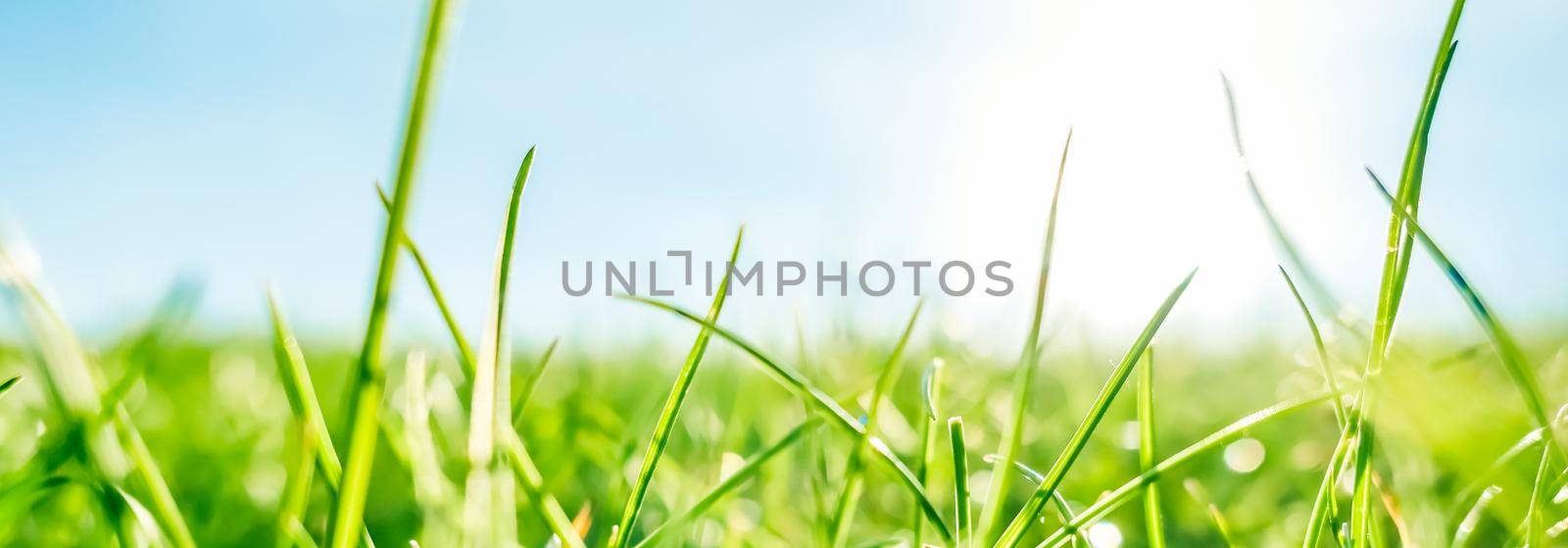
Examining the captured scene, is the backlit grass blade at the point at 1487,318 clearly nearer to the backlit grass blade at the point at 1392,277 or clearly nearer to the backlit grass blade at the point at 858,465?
the backlit grass blade at the point at 1392,277

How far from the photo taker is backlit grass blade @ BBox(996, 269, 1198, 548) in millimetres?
360

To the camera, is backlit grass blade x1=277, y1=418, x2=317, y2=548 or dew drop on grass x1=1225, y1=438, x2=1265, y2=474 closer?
backlit grass blade x1=277, y1=418, x2=317, y2=548

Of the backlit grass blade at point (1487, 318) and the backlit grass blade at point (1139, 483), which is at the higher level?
the backlit grass blade at point (1487, 318)

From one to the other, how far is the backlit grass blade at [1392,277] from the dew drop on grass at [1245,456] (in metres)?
0.53

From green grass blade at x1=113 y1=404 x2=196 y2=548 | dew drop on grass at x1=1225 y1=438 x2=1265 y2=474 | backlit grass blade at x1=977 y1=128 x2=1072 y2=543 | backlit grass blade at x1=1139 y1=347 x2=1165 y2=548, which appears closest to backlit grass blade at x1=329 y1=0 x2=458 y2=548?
→ green grass blade at x1=113 y1=404 x2=196 y2=548

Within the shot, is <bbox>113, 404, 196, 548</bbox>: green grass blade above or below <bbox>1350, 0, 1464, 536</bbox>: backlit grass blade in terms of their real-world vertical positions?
below

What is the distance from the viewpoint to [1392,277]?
38 cm

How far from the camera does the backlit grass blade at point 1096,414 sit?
36 cm

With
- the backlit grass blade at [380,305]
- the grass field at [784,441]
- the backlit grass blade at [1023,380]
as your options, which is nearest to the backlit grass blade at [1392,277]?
the grass field at [784,441]

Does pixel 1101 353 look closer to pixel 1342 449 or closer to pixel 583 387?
pixel 583 387

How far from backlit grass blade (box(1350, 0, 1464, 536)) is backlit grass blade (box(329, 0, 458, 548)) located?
1.26 ft

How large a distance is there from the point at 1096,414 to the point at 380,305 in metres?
0.28

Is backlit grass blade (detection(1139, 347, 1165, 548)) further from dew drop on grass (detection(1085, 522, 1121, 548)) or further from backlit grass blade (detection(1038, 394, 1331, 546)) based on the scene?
dew drop on grass (detection(1085, 522, 1121, 548))

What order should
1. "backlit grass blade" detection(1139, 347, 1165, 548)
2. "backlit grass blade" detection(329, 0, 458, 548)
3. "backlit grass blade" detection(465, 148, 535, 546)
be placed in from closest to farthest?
"backlit grass blade" detection(329, 0, 458, 548) < "backlit grass blade" detection(465, 148, 535, 546) < "backlit grass blade" detection(1139, 347, 1165, 548)
